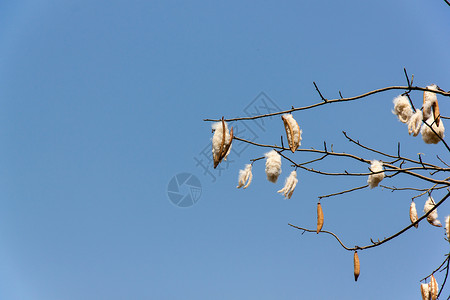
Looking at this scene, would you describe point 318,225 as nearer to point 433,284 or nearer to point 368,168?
point 368,168

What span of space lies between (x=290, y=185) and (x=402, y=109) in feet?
2.91

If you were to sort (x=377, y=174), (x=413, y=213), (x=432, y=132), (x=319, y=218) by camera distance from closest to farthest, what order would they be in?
1. (x=432, y=132)
2. (x=377, y=174)
3. (x=319, y=218)
4. (x=413, y=213)

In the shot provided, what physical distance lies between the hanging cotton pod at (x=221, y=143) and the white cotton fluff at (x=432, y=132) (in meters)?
1.15

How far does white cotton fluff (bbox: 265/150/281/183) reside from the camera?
2941 mm

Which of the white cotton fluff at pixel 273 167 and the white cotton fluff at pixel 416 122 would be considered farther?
the white cotton fluff at pixel 273 167

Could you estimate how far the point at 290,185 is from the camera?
116 inches

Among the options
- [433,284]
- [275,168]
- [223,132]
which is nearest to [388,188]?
[433,284]

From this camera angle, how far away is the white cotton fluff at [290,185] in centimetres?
296

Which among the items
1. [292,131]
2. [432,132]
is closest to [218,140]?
[292,131]

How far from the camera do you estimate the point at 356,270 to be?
271 cm

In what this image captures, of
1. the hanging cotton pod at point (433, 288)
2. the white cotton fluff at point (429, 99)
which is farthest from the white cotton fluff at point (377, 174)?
the hanging cotton pod at point (433, 288)

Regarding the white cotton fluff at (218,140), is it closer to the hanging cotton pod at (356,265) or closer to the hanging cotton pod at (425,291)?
the hanging cotton pod at (356,265)

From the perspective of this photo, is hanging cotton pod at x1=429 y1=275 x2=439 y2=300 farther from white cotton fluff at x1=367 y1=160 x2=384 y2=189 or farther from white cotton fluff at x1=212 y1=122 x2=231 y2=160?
white cotton fluff at x1=212 y1=122 x2=231 y2=160

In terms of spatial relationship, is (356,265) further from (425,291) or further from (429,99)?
(429,99)
